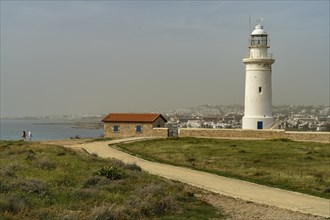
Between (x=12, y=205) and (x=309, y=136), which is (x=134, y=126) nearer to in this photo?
(x=309, y=136)

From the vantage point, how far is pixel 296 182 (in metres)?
14.7

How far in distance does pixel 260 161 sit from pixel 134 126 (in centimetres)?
1624

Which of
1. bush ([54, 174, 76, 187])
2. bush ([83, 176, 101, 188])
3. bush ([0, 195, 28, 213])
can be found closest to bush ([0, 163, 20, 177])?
Result: bush ([54, 174, 76, 187])

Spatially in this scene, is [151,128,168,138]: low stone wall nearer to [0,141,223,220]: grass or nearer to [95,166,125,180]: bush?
[0,141,223,220]: grass

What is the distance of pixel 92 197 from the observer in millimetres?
9406

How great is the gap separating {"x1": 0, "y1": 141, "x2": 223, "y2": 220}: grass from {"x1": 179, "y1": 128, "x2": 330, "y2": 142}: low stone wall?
22675 millimetres

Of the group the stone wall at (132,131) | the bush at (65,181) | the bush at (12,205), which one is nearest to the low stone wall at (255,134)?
the stone wall at (132,131)

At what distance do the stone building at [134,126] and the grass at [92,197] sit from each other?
22070 millimetres

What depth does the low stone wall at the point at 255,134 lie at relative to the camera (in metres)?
32.5

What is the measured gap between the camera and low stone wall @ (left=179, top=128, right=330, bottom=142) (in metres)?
32.5

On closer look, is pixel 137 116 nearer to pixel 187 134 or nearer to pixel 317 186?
pixel 187 134

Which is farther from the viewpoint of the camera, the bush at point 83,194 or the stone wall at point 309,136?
the stone wall at point 309,136

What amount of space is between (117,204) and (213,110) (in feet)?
500

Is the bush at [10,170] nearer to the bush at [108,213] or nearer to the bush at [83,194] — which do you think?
the bush at [83,194]
